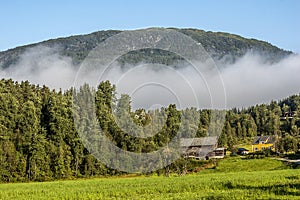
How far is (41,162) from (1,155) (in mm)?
4780

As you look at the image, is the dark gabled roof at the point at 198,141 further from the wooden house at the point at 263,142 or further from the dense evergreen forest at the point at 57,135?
the wooden house at the point at 263,142

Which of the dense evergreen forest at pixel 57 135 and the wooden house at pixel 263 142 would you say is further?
the wooden house at pixel 263 142

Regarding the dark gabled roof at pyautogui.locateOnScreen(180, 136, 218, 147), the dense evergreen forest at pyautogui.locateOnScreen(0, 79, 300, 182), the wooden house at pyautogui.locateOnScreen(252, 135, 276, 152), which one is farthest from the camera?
the wooden house at pyautogui.locateOnScreen(252, 135, 276, 152)

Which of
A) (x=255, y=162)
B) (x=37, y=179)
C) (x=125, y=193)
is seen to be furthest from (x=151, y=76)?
(x=125, y=193)

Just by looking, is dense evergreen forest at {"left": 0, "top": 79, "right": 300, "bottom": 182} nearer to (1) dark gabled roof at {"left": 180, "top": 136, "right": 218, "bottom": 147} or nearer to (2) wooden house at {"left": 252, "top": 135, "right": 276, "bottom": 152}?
(1) dark gabled roof at {"left": 180, "top": 136, "right": 218, "bottom": 147}

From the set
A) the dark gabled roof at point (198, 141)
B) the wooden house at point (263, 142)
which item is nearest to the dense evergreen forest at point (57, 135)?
the dark gabled roof at point (198, 141)

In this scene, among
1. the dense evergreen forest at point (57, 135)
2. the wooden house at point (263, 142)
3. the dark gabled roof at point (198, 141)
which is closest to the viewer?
the dense evergreen forest at point (57, 135)

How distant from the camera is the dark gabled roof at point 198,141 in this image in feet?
205

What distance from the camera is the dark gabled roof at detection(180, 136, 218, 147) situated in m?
62.6

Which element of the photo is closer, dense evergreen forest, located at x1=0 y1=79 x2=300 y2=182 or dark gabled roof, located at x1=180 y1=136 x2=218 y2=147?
dense evergreen forest, located at x1=0 y1=79 x2=300 y2=182

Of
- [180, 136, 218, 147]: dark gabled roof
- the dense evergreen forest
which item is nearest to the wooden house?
[180, 136, 218, 147]: dark gabled roof

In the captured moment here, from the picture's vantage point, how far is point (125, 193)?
26297mm

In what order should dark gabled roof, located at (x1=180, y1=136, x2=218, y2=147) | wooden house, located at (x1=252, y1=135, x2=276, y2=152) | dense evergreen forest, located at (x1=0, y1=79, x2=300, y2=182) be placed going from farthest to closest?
wooden house, located at (x1=252, y1=135, x2=276, y2=152), dark gabled roof, located at (x1=180, y1=136, x2=218, y2=147), dense evergreen forest, located at (x1=0, y1=79, x2=300, y2=182)

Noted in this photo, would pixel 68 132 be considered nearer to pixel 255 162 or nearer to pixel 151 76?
pixel 151 76
